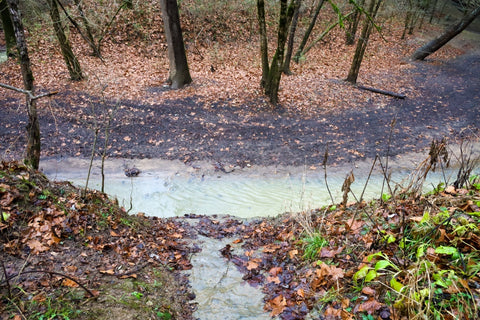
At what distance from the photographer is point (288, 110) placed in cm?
1245

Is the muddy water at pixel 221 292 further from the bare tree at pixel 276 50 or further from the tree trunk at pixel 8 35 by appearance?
the tree trunk at pixel 8 35

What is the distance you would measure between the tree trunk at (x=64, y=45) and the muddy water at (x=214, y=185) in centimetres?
588

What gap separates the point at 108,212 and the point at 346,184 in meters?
3.64

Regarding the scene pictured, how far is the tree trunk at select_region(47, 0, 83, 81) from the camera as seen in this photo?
11977 mm

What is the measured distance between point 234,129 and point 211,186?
10.4 ft

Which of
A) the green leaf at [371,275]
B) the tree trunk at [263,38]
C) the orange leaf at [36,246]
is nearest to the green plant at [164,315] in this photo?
the orange leaf at [36,246]

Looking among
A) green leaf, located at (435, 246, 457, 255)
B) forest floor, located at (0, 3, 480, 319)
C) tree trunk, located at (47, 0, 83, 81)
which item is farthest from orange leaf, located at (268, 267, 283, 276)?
tree trunk, located at (47, 0, 83, 81)

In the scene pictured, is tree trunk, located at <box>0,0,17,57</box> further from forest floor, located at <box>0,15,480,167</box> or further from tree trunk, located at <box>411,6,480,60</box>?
tree trunk, located at <box>411,6,480,60</box>

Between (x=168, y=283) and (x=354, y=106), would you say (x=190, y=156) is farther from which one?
(x=354, y=106)

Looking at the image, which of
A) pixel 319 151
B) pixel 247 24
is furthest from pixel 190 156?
pixel 247 24

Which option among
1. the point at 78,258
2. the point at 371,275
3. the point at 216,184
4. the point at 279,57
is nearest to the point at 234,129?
the point at 216,184

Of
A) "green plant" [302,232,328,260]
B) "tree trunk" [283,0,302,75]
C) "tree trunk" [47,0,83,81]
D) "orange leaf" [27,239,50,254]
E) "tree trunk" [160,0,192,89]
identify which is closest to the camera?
"orange leaf" [27,239,50,254]

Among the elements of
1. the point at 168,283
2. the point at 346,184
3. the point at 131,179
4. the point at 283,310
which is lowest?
the point at 131,179

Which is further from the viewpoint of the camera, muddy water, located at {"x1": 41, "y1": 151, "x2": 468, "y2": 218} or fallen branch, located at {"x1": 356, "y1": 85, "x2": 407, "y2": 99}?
fallen branch, located at {"x1": 356, "y1": 85, "x2": 407, "y2": 99}
